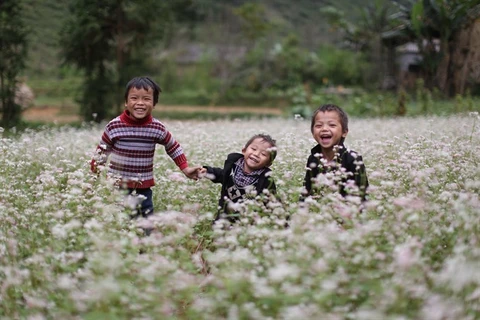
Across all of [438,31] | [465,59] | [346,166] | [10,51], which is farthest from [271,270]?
[438,31]

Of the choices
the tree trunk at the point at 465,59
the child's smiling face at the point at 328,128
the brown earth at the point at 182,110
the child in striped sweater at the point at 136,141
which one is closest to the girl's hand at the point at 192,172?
the child in striped sweater at the point at 136,141

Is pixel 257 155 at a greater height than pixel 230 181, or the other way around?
pixel 257 155

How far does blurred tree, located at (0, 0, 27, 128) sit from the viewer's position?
41.8 ft

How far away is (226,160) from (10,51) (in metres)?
10.1

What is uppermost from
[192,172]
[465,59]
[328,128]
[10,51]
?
[465,59]

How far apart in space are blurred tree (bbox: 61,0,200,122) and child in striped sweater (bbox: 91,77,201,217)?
10.9 meters

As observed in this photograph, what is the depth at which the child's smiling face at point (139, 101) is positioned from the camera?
4.50 m

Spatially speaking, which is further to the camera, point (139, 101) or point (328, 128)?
point (139, 101)

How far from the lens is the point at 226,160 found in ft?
14.8

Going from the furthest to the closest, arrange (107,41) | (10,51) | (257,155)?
(107,41) < (10,51) < (257,155)

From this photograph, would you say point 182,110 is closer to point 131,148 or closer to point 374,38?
point 374,38

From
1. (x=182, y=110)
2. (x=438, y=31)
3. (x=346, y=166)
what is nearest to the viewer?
(x=346, y=166)

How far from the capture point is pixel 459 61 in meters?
16.8

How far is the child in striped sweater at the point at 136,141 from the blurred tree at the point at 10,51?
9.33 metres
